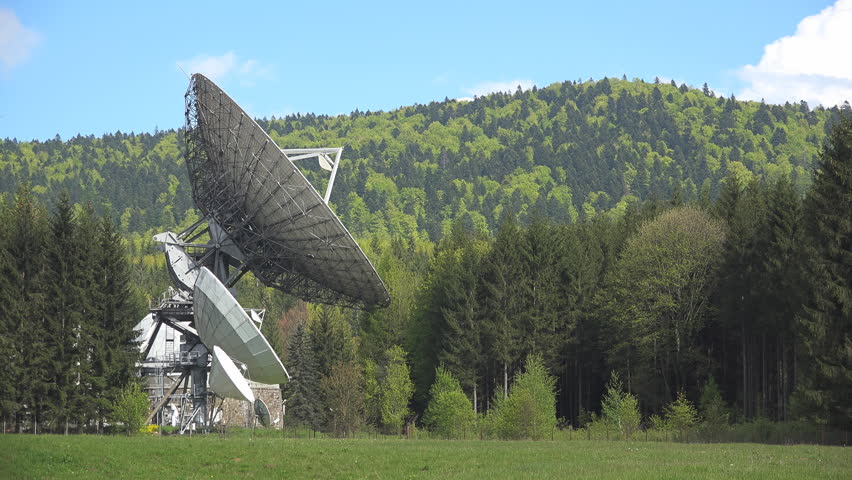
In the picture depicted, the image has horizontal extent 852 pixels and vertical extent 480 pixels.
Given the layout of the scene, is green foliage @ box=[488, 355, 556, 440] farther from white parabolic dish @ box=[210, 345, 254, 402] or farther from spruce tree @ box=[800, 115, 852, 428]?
spruce tree @ box=[800, 115, 852, 428]

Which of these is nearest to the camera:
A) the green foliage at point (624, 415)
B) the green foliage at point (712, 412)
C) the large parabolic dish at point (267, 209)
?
the large parabolic dish at point (267, 209)

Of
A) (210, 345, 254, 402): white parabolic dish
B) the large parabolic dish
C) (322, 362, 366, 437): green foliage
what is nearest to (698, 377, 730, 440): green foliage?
the large parabolic dish

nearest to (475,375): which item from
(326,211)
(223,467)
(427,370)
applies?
(427,370)

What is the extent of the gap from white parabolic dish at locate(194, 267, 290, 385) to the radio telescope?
6cm

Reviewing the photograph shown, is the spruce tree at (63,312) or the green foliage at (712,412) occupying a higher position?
the spruce tree at (63,312)

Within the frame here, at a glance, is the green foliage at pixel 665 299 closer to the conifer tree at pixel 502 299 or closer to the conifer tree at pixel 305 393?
the conifer tree at pixel 502 299

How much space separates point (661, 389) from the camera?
69.6m

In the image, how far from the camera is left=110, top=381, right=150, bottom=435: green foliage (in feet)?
189

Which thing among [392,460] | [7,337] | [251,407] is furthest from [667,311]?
[7,337]

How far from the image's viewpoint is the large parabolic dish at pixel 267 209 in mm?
50844

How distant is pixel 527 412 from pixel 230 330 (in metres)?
16.4

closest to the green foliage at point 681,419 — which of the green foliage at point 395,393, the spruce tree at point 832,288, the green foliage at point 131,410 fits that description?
the spruce tree at point 832,288

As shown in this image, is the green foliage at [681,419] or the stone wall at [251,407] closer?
the green foliage at [681,419]

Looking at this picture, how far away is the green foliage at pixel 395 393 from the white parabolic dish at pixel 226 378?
2332 centimetres
